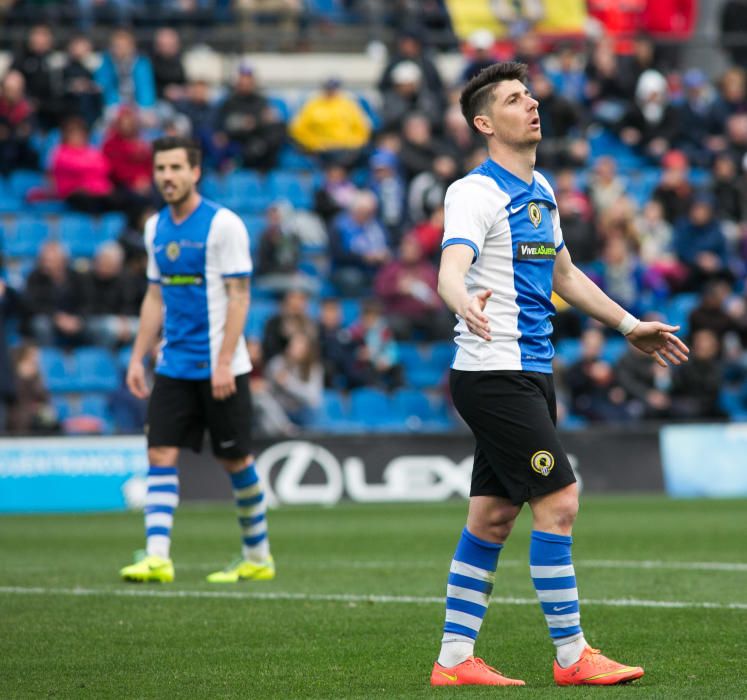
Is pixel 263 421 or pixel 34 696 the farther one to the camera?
pixel 263 421

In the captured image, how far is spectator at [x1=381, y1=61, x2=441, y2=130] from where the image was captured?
22861mm

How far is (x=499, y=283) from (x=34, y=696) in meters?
2.29

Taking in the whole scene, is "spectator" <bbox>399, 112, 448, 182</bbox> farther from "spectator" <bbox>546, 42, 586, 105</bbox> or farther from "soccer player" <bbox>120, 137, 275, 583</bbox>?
"soccer player" <bbox>120, 137, 275, 583</bbox>

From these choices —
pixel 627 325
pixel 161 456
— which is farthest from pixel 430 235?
pixel 627 325

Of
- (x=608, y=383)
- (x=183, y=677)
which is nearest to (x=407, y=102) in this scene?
(x=608, y=383)

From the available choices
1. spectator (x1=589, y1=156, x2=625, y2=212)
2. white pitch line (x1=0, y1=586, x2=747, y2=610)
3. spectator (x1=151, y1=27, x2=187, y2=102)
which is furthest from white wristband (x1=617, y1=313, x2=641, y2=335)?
spectator (x1=151, y1=27, x2=187, y2=102)

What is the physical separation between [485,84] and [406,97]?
17179 millimetres

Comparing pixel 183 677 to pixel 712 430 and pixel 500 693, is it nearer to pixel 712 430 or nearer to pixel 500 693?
pixel 500 693

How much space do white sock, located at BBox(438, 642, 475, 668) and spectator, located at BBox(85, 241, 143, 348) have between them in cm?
1327

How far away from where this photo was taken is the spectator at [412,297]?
20.1m

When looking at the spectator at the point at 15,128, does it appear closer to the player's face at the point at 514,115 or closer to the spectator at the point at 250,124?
the spectator at the point at 250,124

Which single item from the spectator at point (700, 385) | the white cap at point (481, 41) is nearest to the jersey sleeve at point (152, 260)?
the spectator at point (700, 385)

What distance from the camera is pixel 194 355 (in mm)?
9375

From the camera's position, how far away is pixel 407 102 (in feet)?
75.6
